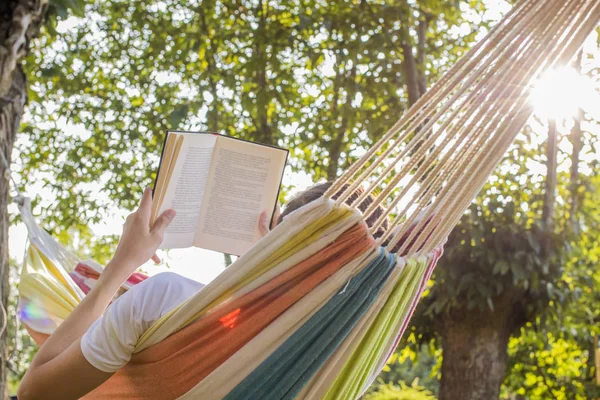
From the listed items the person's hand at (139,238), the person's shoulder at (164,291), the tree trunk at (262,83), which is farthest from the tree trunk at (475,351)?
the person's shoulder at (164,291)

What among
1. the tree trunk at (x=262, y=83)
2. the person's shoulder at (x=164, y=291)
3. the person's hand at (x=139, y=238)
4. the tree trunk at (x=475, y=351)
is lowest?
the tree trunk at (x=475, y=351)

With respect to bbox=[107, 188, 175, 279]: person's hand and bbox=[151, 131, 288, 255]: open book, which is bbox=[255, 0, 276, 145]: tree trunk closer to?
bbox=[151, 131, 288, 255]: open book

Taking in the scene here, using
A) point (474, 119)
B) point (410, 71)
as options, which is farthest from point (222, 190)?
point (410, 71)

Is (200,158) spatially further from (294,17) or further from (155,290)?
Result: (294,17)

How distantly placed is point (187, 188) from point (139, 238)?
209mm

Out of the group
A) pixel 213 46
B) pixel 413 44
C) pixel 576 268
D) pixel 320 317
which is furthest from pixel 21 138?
pixel 320 317

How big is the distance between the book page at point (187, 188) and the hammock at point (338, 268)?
342mm

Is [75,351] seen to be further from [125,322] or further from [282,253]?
[282,253]

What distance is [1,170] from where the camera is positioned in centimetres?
227

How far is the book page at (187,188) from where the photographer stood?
4.96ft

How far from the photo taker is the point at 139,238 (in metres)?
1.37

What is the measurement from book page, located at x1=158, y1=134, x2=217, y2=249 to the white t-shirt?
0.24 m

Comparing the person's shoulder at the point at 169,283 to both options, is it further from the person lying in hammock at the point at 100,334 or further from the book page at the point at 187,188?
the book page at the point at 187,188

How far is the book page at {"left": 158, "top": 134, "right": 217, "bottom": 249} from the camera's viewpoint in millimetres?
1512
